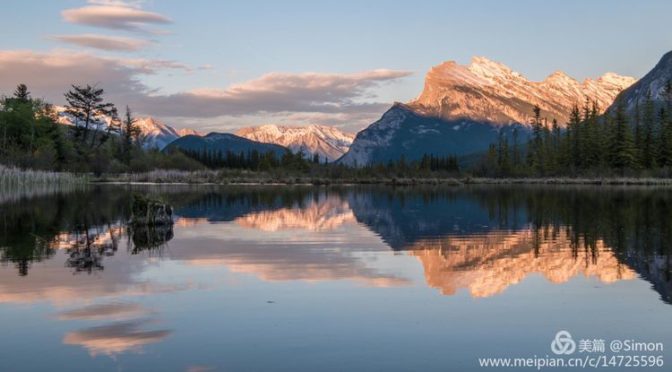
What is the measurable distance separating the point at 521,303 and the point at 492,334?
2.75 m

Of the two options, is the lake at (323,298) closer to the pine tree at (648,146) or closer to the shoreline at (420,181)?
the shoreline at (420,181)

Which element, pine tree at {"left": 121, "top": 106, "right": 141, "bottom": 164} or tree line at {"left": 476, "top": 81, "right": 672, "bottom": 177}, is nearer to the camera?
tree line at {"left": 476, "top": 81, "right": 672, "bottom": 177}

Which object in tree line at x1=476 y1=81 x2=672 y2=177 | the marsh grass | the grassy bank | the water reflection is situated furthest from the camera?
tree line at x1=476 y1=81 x2=672 y2=177

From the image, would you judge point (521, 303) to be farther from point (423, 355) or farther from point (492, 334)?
point (423, 355)

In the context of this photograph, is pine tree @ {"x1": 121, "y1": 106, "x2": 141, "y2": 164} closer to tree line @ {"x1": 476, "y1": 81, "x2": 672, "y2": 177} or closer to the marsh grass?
the marsh grass

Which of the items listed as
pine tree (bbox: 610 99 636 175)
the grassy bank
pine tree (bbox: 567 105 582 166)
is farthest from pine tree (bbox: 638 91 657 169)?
the grassy bank

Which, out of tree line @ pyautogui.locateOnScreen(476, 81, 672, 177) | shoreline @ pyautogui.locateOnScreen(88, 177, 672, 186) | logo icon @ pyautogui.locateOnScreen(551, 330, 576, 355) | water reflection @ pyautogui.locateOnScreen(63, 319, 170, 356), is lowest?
logo icon @ pyautogui.locateOnScreen(551, 330, 576, 355)

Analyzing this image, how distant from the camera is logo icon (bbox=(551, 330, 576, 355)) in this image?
9961 millimetres

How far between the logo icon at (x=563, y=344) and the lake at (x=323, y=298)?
2.0 inches

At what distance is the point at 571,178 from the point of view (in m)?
126

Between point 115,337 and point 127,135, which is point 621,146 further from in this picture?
point 115,337

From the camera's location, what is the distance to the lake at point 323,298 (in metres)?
9.73

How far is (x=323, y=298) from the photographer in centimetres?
1359

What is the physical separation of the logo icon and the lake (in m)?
0.05
